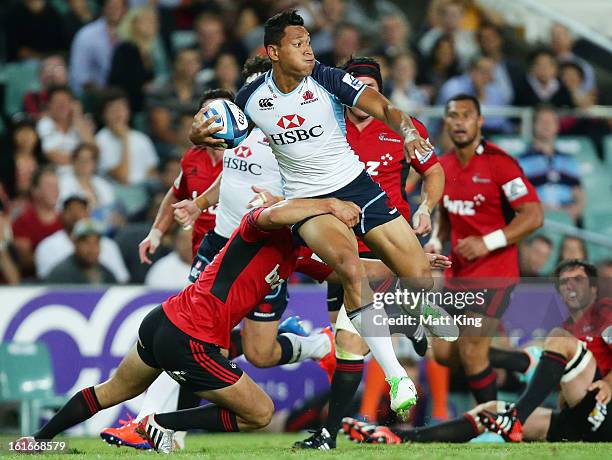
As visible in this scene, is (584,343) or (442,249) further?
(442,249)

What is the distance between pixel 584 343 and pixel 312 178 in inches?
94.1

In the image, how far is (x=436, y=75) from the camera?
15680 millimetres

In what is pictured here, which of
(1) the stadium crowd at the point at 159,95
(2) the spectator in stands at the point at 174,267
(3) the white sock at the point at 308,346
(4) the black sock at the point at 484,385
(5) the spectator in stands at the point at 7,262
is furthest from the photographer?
(1) the stadium crowd at the point at 159,95

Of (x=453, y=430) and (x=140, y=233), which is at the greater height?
(x=140, y=233)

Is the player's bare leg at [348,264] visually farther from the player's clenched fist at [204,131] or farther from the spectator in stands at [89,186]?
the spectator in stands at [89,186]

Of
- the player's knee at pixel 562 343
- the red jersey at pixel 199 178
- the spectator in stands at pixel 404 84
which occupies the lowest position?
the player's knee at pixel 562 343

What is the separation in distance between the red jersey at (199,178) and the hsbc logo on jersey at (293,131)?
1840 mm

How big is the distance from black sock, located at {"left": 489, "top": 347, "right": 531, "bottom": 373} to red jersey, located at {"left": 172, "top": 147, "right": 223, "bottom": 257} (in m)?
2.49

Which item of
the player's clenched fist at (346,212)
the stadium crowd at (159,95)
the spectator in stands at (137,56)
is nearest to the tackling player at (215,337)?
the player's clenched fist at (346,212)

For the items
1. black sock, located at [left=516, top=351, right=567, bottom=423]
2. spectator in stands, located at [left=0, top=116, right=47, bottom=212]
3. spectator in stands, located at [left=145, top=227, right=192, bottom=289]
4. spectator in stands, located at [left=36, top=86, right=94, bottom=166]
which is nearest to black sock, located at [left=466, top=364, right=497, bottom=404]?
black sock, located at [left=516, top=351, right=567, bottom=423]

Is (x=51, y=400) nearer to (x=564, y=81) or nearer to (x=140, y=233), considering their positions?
(x=140, y=233)

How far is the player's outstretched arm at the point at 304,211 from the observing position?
7.42 meters

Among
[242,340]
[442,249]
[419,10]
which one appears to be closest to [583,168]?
[419,10]

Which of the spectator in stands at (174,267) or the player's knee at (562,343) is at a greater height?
the spectator in stands at (174,267)
